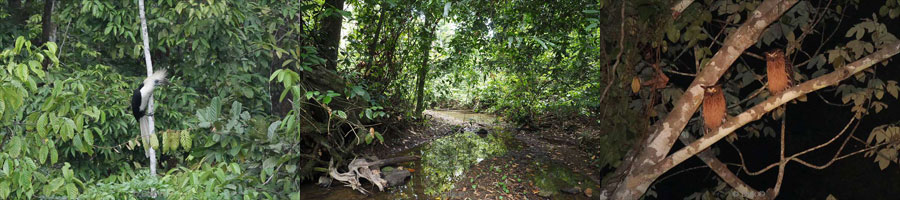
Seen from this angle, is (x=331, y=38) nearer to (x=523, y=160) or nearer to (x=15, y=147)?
(x=523, y=160)

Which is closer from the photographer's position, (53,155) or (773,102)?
(53,155)

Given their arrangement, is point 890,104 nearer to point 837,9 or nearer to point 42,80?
point 837,9

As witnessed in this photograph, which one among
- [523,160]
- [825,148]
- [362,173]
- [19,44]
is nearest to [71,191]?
[19,44]

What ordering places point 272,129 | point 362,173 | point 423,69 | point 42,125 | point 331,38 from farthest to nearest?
point 423,69 < point 331,38 < point 362,173 < point 272,129 < point 42,125

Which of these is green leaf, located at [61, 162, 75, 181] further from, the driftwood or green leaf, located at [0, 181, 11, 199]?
the driftwood

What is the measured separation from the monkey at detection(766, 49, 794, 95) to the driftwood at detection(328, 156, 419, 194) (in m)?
1.53

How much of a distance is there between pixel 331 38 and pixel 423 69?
1.79ft

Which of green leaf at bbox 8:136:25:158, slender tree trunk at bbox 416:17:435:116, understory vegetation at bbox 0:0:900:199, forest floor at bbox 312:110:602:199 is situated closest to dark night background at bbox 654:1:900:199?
understory vegetation at bbox 0:0:900:199

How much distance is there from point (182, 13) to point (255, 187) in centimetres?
54

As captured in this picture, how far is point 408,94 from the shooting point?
2.58 metres

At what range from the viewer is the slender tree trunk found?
2.23 metres

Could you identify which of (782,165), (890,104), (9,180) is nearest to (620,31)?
(782,165)

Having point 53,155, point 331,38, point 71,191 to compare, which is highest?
point 331,38

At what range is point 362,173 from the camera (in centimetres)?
212
